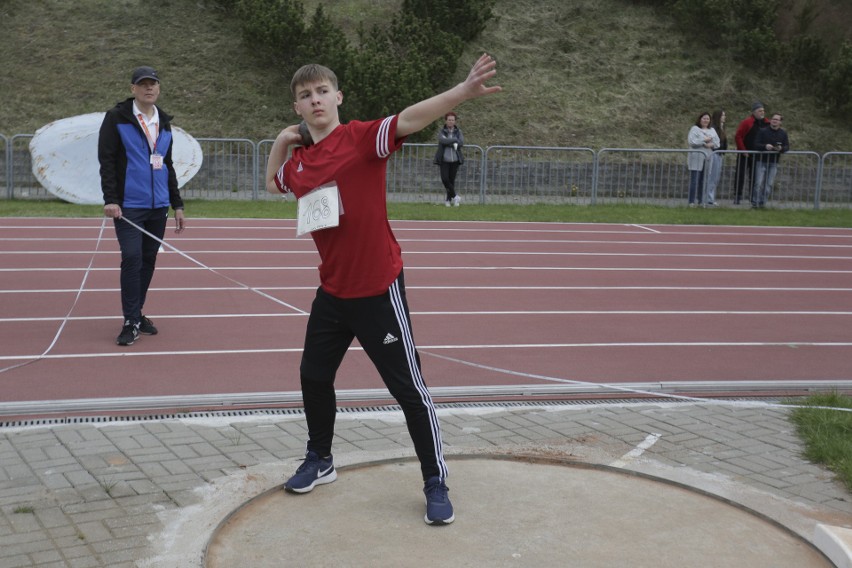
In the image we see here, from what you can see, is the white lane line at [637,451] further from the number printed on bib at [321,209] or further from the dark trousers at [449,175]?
the dark trousers at [449,175]

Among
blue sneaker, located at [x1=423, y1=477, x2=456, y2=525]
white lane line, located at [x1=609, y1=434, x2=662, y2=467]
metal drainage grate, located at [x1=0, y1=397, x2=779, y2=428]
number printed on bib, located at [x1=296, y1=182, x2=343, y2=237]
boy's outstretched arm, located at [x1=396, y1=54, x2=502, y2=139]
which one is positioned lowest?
metal drainage grate, located at [x1=0, y1=397, x2=779, y2=428]

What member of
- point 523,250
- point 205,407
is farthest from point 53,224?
point 205,407

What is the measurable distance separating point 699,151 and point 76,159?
12362 mm

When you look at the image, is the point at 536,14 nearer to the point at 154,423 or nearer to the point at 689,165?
the point at 689,165

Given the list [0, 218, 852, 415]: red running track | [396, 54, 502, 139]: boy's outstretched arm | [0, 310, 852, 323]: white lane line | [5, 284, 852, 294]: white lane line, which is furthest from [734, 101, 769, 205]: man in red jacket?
[396, 54, 502, 139]: boy's outstretched arm

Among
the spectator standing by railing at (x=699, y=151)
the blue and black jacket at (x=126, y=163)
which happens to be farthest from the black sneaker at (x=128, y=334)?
the spectator standing by railing at (x=699, y=151)

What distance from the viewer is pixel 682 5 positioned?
3048 centimetres

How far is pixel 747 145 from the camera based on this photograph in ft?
69.8

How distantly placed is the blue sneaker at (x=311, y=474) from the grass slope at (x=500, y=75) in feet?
72.1

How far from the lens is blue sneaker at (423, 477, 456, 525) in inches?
172

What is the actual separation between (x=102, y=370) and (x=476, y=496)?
350cm

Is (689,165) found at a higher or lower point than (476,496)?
higher

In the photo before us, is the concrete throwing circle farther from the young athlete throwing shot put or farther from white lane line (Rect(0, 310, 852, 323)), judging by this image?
white lane line (Rect(0, 310, 852, 323))

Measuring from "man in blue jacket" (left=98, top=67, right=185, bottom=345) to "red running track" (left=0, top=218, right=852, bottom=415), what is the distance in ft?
1.55
